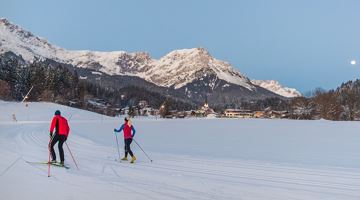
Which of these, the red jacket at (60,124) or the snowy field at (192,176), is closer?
the snowy field at (192,176)

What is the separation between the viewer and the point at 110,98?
18625 centimetres

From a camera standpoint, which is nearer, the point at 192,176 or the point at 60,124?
the point at 192,176

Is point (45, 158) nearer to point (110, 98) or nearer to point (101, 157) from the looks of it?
point (101, 157)

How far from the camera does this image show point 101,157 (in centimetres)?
1812

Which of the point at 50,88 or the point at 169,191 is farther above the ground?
the point at 50,88

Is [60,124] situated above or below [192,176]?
above

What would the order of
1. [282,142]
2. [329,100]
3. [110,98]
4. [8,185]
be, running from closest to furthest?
[8,185], [282,142], [329,100], [110,98]

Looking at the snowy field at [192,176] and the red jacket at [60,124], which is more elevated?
the red jacket at [60,124]

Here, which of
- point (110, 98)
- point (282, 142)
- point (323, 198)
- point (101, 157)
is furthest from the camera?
point (110, 98)

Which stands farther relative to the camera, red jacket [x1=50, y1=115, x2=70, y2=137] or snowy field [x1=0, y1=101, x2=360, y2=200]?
red jacket [x1=50, y1=115, x2=70, y2=137]

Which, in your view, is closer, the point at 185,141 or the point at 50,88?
the point at 185,141

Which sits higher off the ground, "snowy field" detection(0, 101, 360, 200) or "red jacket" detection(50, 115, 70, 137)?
"red jacket" detection(50, 115, 70, 137)

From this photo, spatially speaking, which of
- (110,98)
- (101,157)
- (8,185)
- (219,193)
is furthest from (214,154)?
(110,98)

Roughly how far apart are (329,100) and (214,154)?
311 ft
